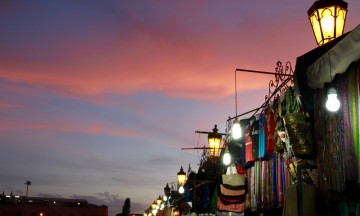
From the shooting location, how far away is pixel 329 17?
7.27m

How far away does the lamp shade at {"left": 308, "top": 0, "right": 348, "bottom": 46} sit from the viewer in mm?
7236

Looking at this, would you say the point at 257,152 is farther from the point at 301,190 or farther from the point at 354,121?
the point at 354,121

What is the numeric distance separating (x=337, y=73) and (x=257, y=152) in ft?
15.0

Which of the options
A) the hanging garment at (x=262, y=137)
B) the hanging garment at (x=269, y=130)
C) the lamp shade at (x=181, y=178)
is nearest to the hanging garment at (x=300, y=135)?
the hanging garment at (x=269, y=130)

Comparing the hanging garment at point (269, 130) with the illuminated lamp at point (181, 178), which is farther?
the illuminated lamp at point (181, 178)

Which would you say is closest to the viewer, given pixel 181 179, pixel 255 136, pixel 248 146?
pixel 255 136

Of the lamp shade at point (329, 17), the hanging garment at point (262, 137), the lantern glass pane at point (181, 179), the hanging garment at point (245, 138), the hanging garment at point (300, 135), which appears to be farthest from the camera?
the lantern glass pane at point (181, 179)

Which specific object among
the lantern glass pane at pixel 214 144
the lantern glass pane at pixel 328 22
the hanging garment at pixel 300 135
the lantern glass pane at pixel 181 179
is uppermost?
the lantern glass pane at pixel 328 22

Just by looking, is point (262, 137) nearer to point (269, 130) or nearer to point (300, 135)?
point (269, 130)

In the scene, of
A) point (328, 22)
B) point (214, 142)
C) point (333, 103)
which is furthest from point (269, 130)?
point (214, 142)

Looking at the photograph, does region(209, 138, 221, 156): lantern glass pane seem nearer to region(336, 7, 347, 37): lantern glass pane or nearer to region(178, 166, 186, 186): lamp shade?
region(178, 166, 186, 186): lamp shade

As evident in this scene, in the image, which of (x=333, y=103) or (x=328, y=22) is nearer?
(x=333, y=103)

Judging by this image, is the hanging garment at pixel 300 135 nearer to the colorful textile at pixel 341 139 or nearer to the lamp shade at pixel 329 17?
the colorful textile at pixel 341 139

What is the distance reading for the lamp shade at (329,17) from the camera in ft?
23.7
